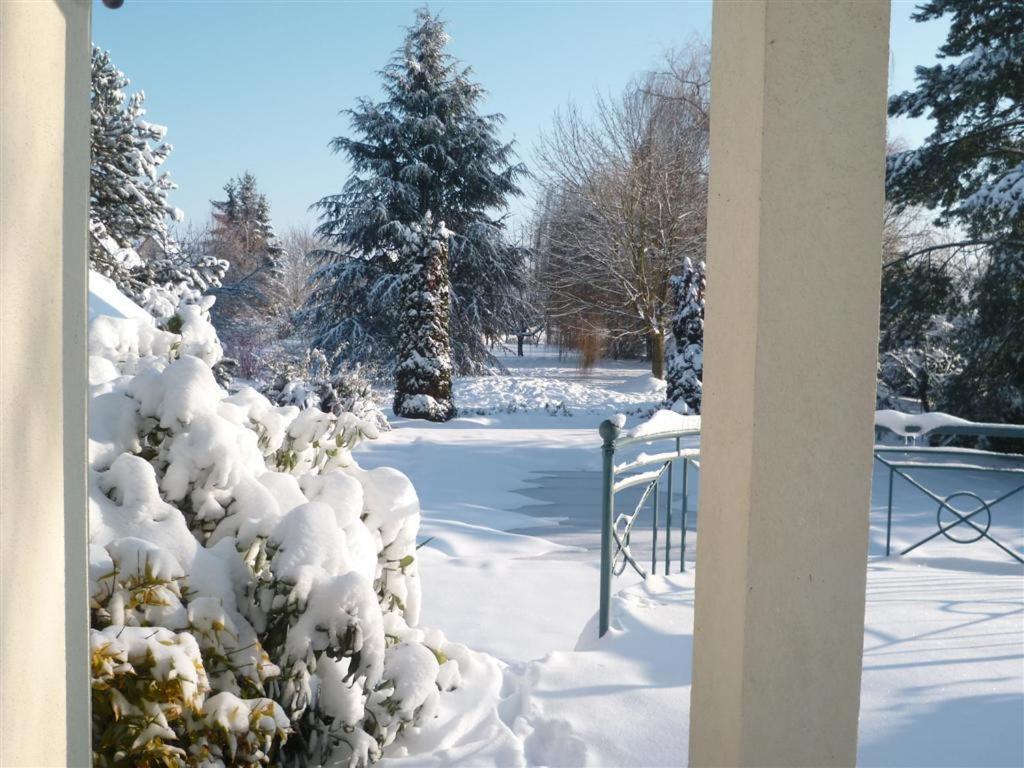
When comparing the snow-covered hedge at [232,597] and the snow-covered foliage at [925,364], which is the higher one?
the snow-covered foliage at [925,364]

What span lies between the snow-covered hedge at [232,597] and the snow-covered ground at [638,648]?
0.26 m

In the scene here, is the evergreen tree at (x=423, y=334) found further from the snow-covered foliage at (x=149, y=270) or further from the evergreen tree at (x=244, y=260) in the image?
the evergreen tree at (x=244, y=260)

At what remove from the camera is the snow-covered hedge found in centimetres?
167

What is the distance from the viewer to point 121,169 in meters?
9.91

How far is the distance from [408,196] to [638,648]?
14135 millimetres

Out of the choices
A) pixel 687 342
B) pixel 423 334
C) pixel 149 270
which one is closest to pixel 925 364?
pixel 687 342

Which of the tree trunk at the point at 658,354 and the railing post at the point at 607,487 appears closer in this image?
the railing post at the point at 607,487

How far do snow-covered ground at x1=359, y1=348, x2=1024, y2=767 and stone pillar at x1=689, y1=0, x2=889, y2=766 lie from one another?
3.09 ft

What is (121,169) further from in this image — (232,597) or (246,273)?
(246,273)

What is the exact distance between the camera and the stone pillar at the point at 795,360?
1084 millimetres

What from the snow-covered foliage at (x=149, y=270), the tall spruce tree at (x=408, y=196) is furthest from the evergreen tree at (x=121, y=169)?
the tall spruce tree at (x=408, y=196)

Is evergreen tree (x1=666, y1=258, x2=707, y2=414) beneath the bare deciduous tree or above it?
beneath

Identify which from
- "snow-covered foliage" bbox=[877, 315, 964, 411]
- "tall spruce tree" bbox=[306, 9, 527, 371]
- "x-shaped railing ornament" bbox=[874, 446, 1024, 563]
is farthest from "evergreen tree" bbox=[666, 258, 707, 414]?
"x-shaped railing ornament" bbox=[874, 446, 1024, 563]

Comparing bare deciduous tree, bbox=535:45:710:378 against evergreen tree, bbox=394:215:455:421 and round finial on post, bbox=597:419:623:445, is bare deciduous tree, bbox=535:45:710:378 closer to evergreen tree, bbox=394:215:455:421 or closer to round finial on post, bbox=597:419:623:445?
evergreen tree, bbox=394:215:455:421
